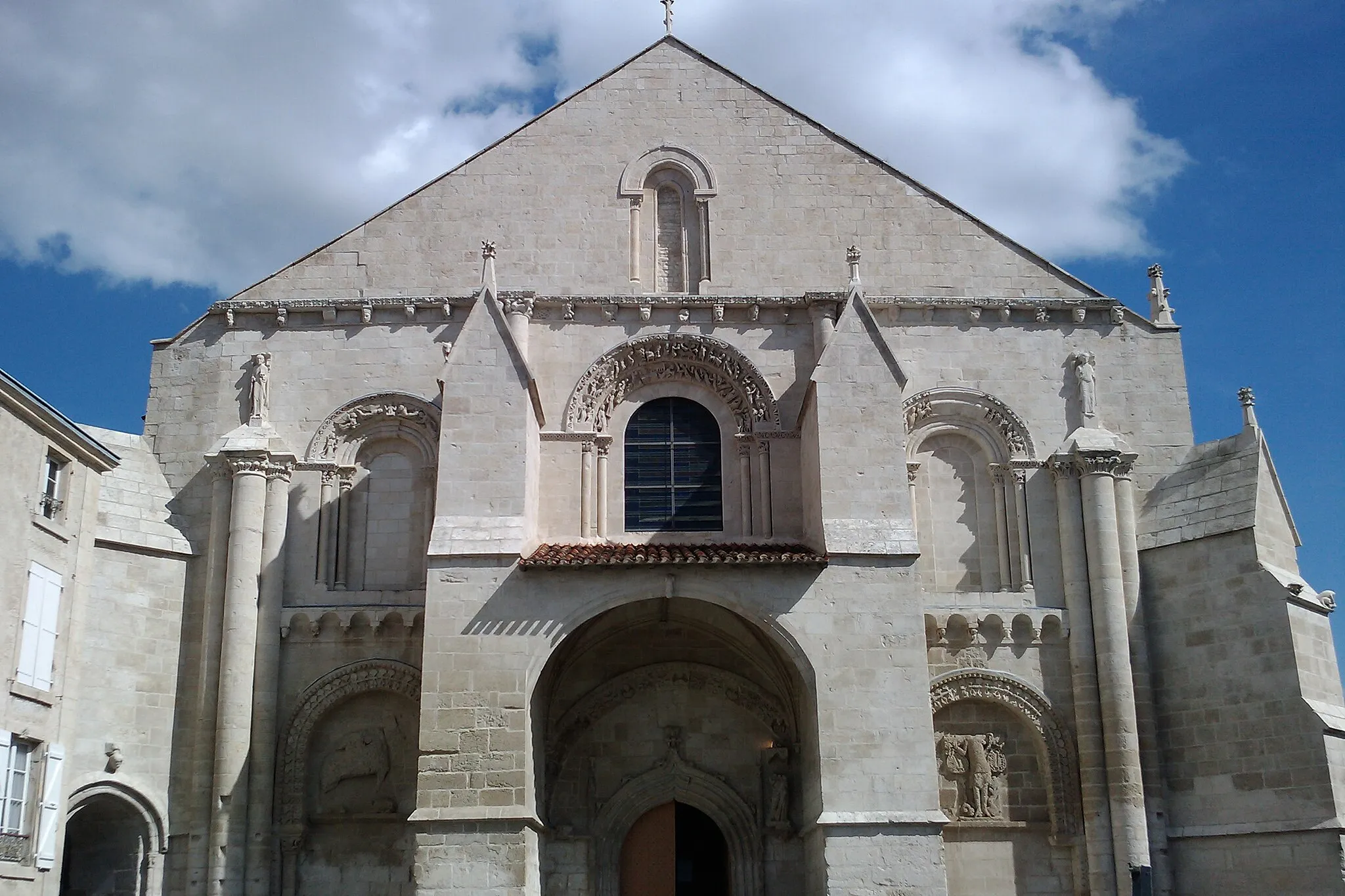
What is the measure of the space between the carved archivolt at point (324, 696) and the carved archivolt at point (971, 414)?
7.74 meters

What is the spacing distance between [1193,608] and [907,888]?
229 inches

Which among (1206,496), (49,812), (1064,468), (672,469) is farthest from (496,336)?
(1206,496)

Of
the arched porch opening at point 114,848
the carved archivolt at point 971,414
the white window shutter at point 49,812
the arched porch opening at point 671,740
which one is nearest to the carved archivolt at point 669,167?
the carved archivolt at point 971,414

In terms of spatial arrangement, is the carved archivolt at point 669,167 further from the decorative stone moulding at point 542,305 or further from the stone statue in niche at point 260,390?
the stone statue in niche at point 260,390

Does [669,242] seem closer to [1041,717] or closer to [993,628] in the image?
[993,628]

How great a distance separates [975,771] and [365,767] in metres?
7.89

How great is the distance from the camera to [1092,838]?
17.8 meters

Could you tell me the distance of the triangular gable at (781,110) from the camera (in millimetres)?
20734

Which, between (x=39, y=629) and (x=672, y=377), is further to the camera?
(x=672, y=377)

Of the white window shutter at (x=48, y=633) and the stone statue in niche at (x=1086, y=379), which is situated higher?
the stone statue in niche at (x=1086, y=379)

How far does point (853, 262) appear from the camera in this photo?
1991cm

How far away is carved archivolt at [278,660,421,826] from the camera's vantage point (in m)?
18.1

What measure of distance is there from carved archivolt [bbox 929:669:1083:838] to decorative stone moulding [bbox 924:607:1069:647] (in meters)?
0.44

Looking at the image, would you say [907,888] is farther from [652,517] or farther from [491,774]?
[652,517]
